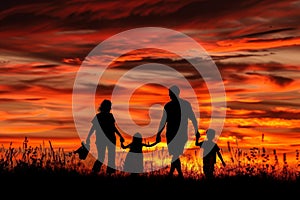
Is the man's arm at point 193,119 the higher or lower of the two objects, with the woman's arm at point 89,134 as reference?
higher

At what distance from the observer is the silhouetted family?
661 inches

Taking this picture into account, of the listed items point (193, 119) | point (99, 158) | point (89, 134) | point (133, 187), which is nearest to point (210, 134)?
point (193, 119)

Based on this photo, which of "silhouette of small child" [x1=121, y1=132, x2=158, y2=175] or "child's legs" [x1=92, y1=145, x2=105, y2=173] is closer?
"silhouette of small child" [x1=121, y1=132, x2=158, y2=175]

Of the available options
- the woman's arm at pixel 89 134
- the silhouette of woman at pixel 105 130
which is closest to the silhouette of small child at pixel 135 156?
the silhouette of woman at pixel 105 130

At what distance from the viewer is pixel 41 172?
1414cm

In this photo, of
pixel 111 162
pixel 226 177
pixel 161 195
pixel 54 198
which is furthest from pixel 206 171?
pixel 54 198

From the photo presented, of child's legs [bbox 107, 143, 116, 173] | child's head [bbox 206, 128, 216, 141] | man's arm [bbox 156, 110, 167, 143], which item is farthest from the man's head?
child's legs [bbox 107, 143, 116, 173]

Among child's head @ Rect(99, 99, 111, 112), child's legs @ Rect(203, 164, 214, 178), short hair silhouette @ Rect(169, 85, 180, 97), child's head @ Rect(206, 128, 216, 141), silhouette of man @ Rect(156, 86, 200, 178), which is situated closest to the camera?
child's legs @ Rect(203, 164, 214, 178)

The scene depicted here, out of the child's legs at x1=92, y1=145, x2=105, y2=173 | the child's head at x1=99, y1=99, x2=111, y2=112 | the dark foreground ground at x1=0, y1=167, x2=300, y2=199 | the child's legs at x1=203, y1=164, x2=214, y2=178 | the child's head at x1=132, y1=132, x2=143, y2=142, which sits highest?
the child's head at x1=99, y1=99, x2=111, y2=112

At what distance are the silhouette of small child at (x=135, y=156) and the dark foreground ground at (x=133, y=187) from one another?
1240 mm

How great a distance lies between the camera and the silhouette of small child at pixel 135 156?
1639 cm

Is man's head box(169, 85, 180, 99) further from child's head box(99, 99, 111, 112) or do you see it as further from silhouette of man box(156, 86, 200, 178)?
child's head box(99, 99, 111, 112)

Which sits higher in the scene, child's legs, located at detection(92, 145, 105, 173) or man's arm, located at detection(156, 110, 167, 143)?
man's arm, located at detection(156, 110, 167, 143)

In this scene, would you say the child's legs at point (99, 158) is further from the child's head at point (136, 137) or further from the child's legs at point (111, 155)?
the child's head at point (136, 137)
